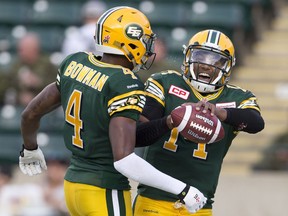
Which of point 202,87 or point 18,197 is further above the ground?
point 202,87

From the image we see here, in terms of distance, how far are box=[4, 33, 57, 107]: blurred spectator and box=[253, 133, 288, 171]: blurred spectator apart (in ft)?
7.15

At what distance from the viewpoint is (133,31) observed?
5219 millimetres

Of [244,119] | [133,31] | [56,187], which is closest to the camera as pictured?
[133,31]

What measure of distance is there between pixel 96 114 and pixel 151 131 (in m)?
0.32

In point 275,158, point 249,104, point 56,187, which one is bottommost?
point 56,187

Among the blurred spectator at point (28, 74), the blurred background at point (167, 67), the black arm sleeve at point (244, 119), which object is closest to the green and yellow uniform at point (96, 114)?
the black arm sleeve at point (244, 119)

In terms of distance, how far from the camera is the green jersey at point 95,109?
5000mm

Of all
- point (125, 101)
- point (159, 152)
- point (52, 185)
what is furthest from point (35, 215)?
point (125, 101)

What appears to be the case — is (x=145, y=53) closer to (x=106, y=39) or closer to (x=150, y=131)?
(x=106, y=39)

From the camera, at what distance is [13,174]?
885 centimetres

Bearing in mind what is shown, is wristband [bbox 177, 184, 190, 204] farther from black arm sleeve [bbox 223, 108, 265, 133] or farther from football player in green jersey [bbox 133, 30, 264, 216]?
black arm sleeve [bbox 223, 108, 265, 133]

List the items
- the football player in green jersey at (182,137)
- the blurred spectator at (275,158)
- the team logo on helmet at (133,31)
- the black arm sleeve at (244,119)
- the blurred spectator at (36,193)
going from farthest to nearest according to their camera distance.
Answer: the blurred spectator at (275,158), the blurred spectator at (36,193), the football player in green jersey at (182,137), the black arm sleeve at (244,119), the team logo on helmet at (133,31)

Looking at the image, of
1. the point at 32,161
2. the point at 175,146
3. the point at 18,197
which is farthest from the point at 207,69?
the point at 18,197

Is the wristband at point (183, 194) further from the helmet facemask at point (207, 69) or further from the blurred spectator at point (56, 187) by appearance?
the blurred spectator at point (56, 187)
